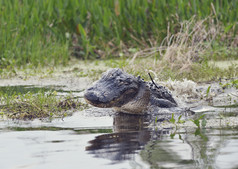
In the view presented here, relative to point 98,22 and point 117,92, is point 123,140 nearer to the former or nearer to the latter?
point 117,92

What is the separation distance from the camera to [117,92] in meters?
5.62

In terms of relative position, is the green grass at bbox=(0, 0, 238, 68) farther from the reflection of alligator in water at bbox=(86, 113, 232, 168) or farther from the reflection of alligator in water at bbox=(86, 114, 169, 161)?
the reflection of alligator in water at bbox=(86, 113, 232, 168)

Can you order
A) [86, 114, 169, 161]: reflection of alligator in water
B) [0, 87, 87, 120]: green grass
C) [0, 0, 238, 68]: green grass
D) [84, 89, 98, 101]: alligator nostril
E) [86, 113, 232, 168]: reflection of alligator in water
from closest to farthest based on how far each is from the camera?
[86, 113, 232, 168]: reflection of alligator in water
[86, 114, 169, 161]: reflection of alligator in water
[84, 89, 98, 101]: alligator nostril
[0, 87, 87, 120]: green grass
[0, 0, 238, 68]: green grass

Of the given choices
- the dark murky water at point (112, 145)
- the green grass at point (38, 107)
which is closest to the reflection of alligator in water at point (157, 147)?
the dark murky water at point (112, 145)

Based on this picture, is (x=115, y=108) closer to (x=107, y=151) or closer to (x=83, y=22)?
(x=107, y=151)

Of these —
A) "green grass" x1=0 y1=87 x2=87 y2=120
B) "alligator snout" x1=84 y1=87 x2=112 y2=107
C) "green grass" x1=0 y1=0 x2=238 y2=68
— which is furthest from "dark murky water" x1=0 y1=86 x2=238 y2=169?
"green grass" x1=0 y1=0 x2=238 y2=68

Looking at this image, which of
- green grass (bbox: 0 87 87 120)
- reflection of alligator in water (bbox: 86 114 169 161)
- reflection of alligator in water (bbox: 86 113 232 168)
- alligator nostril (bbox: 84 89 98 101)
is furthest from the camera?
green grass (bbox: 0 87 87 120)

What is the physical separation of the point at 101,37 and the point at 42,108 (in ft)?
21.9

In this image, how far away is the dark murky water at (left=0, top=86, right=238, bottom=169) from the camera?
3426mm

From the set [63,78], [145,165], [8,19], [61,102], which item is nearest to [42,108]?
[61,102]

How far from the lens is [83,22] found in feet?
41.3

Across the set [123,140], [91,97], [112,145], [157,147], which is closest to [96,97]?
[91,97]

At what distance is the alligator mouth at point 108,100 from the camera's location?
536 cm

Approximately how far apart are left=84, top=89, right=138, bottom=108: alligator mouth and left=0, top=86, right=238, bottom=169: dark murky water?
0.19 m
